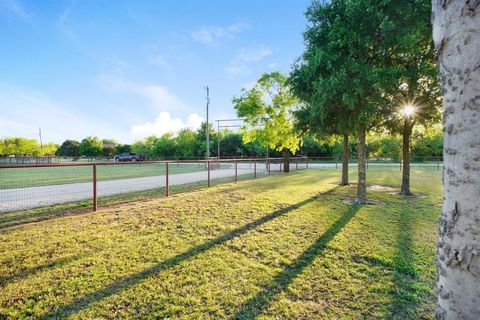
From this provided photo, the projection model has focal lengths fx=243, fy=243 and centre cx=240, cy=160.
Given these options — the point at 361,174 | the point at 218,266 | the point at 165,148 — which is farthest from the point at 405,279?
the point at 165,148

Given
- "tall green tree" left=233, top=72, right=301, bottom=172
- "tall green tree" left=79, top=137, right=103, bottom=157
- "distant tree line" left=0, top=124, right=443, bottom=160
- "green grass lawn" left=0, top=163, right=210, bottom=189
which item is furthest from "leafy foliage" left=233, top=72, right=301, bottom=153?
"tall green tree" left=79, top=137, right=103, bottom=157

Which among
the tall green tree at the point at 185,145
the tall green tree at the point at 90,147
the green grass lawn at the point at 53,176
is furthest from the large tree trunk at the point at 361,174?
the tall green tree at the point at 90,147

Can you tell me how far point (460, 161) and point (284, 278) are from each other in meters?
2.62

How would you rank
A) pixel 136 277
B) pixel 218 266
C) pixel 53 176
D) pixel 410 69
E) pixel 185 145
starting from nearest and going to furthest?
pixel 136 277 < pixel 218 266 < pixel 410 69 < pixel 53 176 < pixel 185 145

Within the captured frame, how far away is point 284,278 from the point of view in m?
3.19

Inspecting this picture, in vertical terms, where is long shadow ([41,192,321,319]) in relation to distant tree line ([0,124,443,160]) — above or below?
below

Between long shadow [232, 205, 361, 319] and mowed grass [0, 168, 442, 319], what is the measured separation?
0.6 inches

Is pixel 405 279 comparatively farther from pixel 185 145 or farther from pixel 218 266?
pixel 185 145

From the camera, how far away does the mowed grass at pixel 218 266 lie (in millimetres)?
2582

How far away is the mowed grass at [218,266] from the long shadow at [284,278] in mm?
15

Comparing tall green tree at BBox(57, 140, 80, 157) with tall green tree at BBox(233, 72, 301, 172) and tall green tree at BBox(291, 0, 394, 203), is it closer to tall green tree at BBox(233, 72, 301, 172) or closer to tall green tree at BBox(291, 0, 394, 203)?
tall green tree at BBox(233, 72, 301, 172)

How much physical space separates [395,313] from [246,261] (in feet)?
6.19

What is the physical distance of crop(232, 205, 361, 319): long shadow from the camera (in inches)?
100

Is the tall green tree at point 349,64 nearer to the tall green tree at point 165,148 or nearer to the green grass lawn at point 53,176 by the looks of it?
the green grass lawn at point 53,176
